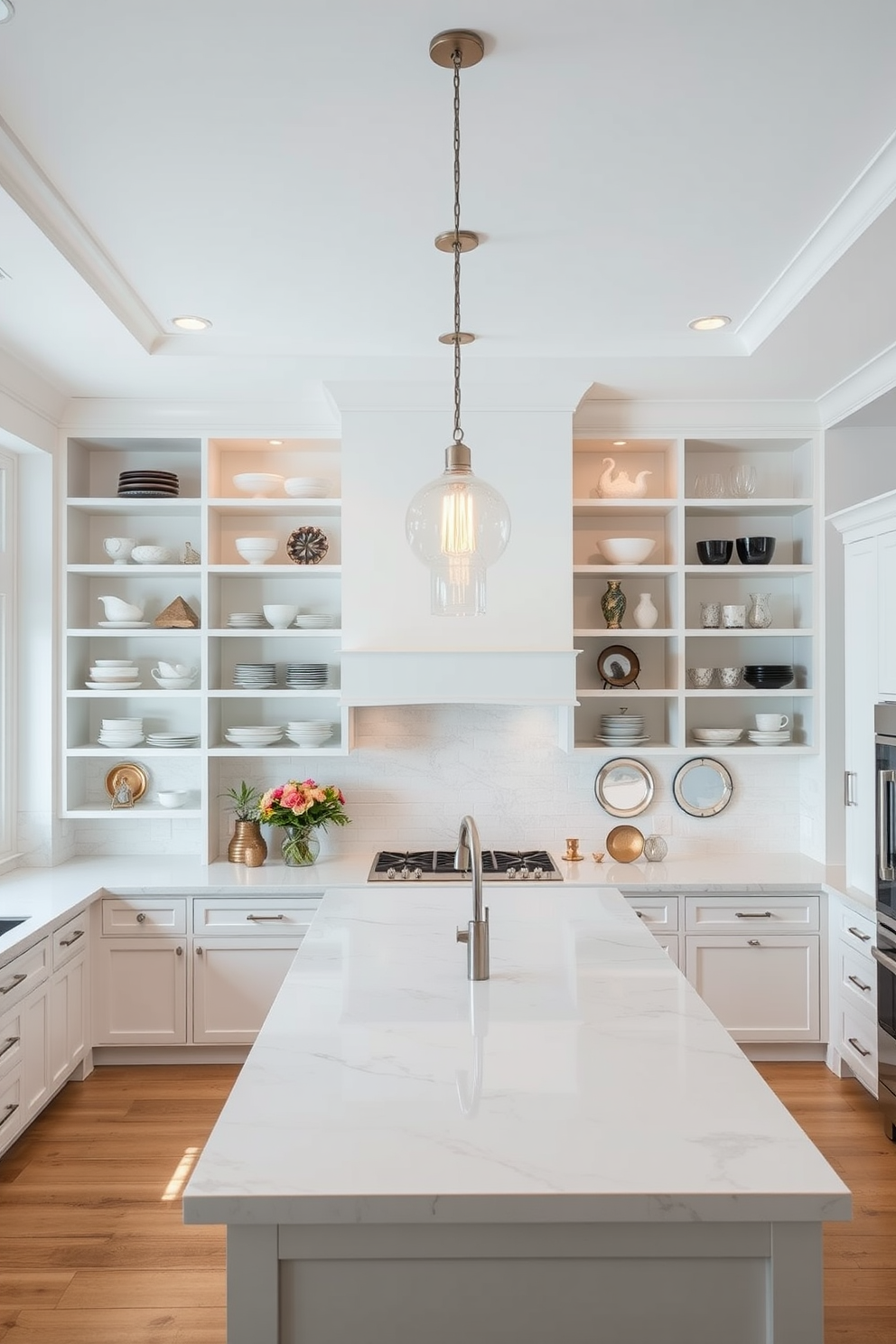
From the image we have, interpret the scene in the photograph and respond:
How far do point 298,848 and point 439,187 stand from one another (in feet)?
8.65

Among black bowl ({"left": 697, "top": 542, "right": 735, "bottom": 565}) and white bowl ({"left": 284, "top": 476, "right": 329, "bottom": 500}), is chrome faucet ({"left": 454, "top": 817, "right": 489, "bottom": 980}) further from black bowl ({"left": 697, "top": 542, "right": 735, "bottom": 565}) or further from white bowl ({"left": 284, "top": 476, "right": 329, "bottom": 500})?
black bowl ({"left": 697, "top": 542, "right": 735, "bottom": 565})

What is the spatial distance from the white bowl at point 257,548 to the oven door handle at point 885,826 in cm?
255

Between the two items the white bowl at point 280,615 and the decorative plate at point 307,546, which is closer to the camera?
the white bowl at point 280,615

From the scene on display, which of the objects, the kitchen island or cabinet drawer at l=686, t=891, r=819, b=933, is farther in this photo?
cabinet drawer at l=686, t=891, r=819, b=933

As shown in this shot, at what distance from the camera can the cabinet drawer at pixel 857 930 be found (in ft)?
11.7

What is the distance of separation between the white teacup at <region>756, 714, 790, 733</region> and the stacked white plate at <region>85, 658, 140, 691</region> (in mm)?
2697

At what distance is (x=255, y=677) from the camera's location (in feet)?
14.0

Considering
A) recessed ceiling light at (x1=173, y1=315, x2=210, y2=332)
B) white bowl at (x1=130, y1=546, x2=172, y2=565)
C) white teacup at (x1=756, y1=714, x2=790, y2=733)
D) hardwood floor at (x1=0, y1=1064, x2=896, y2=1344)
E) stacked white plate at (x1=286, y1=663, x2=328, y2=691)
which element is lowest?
hardwood floor at (x1=0, y1=1064, x2=896, y2=1344)

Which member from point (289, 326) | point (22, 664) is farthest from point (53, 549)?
point (289, 326)

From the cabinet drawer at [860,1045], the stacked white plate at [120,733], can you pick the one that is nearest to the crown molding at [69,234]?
the stacked white plate at [120,733]

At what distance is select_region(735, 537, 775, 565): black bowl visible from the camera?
4227mm

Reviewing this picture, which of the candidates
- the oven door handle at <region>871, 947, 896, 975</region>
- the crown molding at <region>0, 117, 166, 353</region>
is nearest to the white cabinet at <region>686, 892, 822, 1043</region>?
the oven door handle at <region>871, 947, 896, 975</region>

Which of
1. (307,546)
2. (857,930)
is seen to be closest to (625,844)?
(857,930)

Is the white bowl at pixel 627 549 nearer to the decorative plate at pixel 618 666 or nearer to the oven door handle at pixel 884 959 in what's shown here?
the decorative plate at pixel 618 666
